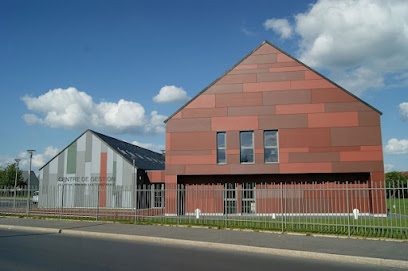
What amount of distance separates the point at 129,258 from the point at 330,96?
1822 cm

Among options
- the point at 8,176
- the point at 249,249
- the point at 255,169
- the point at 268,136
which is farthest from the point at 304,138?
the point at 8,176

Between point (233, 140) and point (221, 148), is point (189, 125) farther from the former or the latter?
point (233, 140)

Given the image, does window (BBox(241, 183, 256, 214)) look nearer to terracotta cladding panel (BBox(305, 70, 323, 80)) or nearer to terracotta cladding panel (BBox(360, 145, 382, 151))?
terracotta cladding panel (BBox(360, 145, 382, 151))

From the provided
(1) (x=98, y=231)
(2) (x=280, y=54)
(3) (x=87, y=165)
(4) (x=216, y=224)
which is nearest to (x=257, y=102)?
(2) (x=280, y=54)

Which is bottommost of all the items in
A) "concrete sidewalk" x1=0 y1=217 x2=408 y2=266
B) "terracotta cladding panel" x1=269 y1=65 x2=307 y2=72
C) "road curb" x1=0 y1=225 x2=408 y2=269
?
"road curb" x1=0 y1=225 x2=408 y2=269

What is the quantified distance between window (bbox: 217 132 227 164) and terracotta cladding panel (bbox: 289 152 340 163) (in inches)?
175

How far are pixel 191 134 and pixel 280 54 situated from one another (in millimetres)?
8287

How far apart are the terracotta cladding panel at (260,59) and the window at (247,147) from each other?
4952 mm

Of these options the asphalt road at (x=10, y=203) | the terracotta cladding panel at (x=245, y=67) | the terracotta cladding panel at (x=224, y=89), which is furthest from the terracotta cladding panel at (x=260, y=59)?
the asphalt road at (x=10, y=203)

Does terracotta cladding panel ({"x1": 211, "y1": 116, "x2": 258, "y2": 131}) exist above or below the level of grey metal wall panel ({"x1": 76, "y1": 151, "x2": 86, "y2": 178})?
above

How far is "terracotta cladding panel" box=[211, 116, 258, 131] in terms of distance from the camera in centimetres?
2419

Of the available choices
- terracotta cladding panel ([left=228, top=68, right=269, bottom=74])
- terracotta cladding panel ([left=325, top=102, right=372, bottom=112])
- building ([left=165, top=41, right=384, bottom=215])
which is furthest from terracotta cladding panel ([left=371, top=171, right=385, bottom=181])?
terracotta cladding panel ([left=228, top=68, right=269, bottom=74])

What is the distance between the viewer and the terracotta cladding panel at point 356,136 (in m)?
22.9

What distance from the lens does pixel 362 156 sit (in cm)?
Answer: 2280
